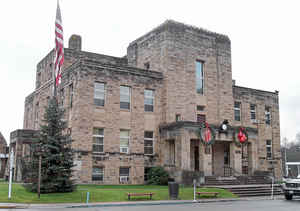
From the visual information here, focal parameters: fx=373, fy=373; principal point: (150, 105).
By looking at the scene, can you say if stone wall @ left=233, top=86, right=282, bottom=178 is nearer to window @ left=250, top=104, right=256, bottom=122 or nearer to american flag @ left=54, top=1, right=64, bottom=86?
window @ left=250, top=104, right=256, bottom=122

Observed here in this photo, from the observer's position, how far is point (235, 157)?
30891 millimetres

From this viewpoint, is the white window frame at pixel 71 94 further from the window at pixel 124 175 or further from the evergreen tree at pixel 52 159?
the evergreen tree at pixel 52 159

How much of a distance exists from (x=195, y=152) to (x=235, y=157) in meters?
3.58

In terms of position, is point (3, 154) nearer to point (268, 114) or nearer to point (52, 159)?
point (52, 159)

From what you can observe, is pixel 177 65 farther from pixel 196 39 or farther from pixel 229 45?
pixel 229 45

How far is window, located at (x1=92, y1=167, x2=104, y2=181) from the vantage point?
28.9m

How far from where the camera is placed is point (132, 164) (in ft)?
99.9

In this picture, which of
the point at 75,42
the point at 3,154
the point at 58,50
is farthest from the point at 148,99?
the point at 3,154

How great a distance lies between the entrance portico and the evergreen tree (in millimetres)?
9521

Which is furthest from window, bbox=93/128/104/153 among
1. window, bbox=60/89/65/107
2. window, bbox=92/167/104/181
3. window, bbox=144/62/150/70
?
window, bbox=144/62/150/70

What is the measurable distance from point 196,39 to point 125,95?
869cm

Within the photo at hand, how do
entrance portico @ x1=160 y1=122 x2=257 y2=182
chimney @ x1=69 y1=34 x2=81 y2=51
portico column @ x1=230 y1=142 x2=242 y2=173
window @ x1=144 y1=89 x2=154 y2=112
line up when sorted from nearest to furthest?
entrance portico @ x1=160 y1=122 x2=257 y2=182 < portico column @ x1=230 y1=142 x2=242 y2=173 < window @ x1=144 y1=89 x2=154 y2=112 < chimney @ x1=69 y1=34 x2=81 y2=51

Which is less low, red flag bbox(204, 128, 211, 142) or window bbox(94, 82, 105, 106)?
window bbox(94, 82, 105, 106)

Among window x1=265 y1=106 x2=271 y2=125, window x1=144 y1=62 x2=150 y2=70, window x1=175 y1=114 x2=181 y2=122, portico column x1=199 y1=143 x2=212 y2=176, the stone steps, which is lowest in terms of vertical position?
the stone steps
